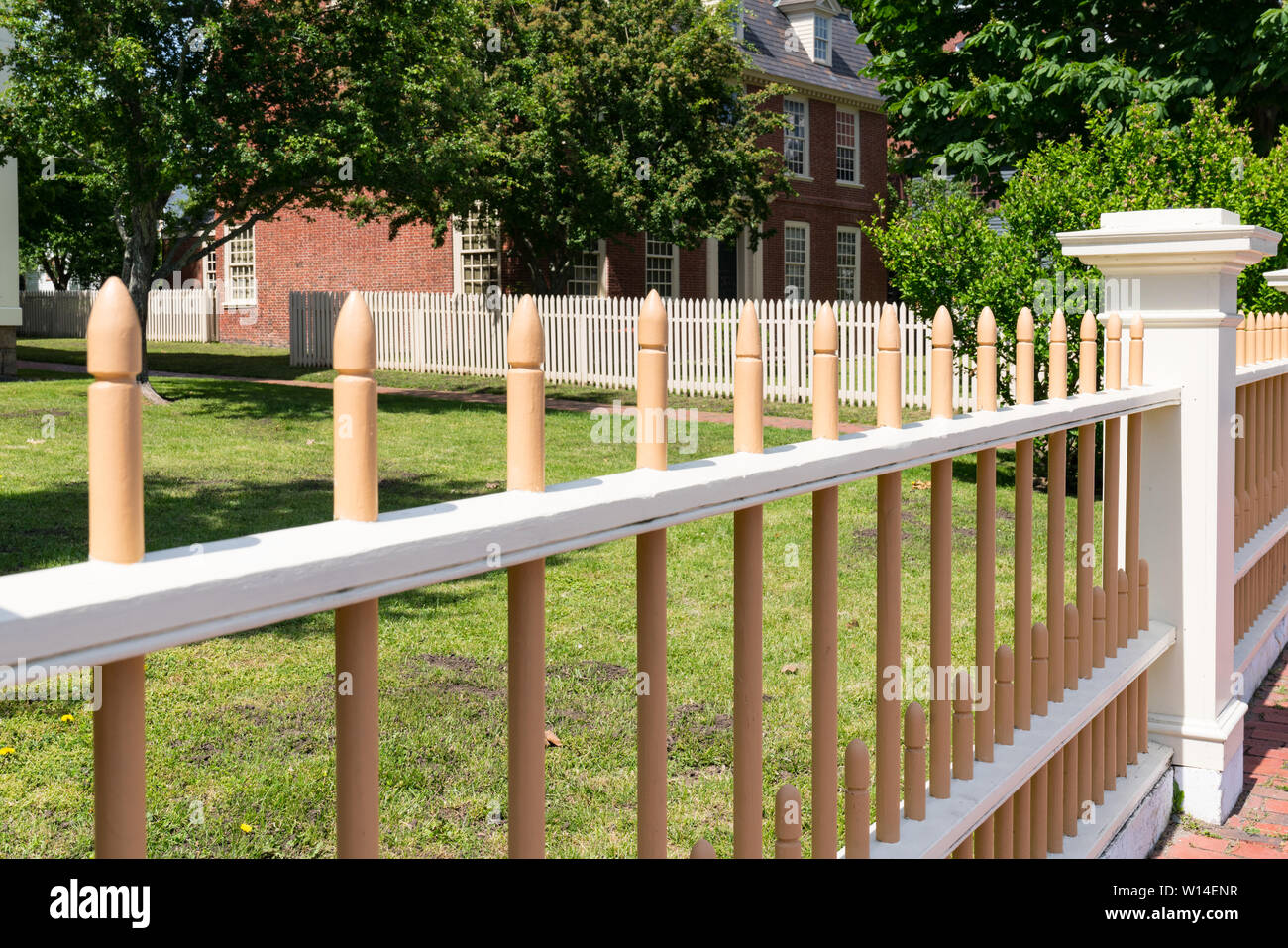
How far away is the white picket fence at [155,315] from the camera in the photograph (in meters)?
32.4

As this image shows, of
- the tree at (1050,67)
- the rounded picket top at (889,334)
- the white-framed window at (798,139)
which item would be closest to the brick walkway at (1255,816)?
the rounded picket top at (889,334)

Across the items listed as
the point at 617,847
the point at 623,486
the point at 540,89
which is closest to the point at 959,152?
the point at 540,89

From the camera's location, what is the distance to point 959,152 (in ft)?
68.3

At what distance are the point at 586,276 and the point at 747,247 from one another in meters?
3.53

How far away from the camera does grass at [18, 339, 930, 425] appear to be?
18281 millimetres

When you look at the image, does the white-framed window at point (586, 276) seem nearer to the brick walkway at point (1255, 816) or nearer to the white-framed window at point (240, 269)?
the white-framed window at point (240, 269)

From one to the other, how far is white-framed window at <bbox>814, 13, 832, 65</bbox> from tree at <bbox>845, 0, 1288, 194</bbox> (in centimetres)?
1038

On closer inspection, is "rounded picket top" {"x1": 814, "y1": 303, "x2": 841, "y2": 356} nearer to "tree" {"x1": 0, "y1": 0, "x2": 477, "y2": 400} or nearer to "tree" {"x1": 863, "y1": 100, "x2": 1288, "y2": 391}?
"tree" {"x1": 863, "y1": 100, "x2": 1288, "y2": 391}

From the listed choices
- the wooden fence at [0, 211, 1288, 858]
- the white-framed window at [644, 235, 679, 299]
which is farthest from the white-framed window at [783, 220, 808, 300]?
the wooden fence at [0, 211, 1288, 858]

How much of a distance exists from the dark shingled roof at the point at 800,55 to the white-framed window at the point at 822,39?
0.84 ft

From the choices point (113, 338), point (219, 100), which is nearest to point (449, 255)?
point (219, 100)

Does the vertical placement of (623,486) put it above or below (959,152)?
below
